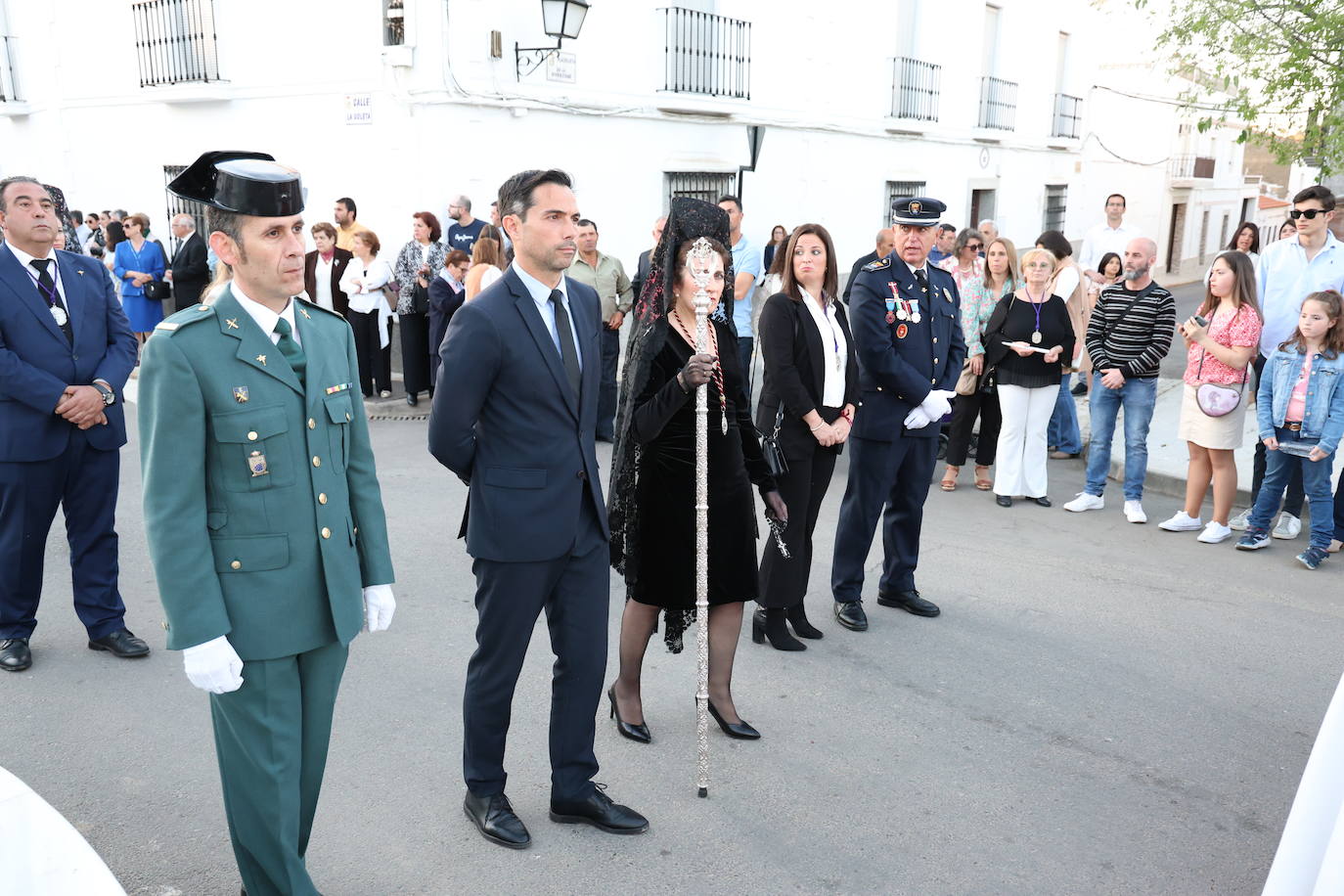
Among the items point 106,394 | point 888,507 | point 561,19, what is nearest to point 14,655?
point 106,394

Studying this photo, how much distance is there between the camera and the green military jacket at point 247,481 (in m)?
2.60

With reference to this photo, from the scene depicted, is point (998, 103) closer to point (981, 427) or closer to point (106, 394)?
point (981, 427)

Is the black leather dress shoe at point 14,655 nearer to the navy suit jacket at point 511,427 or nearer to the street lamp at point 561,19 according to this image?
the navy suit jacket at point 511,427

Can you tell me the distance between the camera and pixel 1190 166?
106 ft

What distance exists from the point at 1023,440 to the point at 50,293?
6.00 m

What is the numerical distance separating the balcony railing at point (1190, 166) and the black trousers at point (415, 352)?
86.6 ft

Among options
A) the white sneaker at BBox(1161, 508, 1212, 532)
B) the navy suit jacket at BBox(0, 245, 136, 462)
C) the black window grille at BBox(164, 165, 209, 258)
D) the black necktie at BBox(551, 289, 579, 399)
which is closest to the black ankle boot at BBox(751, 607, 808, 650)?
the black necktie at BBox(551, 289, 579, 399)

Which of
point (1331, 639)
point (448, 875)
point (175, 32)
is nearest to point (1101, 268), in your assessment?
point (1331, 639)

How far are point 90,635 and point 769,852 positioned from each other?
3325 millimetres

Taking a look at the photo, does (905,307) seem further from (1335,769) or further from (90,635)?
(90,635)

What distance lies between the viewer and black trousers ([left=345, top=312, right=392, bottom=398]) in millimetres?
11031

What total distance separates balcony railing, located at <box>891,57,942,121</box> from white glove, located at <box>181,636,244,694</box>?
1804 centimetres

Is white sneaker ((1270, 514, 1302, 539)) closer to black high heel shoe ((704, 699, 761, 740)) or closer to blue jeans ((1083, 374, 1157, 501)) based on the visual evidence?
blue jeans ((1083, 374, 1157, 501))

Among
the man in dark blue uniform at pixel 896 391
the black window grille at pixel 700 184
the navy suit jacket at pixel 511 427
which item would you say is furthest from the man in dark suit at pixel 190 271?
the navy suit jacket at pixel 511 427
